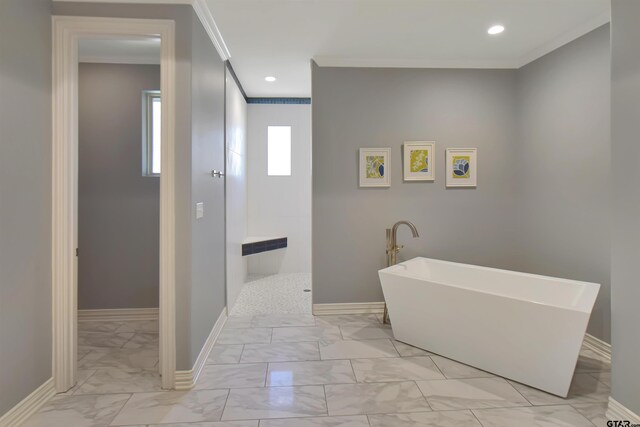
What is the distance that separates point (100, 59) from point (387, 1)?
274 centimetres

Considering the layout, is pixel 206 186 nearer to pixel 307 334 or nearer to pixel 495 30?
pixel 307 334

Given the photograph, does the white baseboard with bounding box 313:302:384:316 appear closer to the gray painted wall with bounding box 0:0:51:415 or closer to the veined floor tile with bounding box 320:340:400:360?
the veined floor tile with bounding box 320:340:400:360

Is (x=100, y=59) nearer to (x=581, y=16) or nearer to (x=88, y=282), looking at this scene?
(x=88, y=282)

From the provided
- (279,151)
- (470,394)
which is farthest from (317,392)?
(279,151)

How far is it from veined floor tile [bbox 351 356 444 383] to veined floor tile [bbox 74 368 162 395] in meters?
1.38

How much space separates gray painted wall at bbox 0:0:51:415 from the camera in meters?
1.79

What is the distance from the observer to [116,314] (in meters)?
3.43

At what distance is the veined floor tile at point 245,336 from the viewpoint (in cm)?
298

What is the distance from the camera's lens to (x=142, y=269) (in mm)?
3436

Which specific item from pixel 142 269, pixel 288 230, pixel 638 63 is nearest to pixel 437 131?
pixel 638 63

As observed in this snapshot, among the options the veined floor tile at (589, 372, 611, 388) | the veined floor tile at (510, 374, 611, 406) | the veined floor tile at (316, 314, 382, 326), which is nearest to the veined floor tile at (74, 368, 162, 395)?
the veined floor tile at (316, 314, 382, 326)

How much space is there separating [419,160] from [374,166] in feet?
1.58

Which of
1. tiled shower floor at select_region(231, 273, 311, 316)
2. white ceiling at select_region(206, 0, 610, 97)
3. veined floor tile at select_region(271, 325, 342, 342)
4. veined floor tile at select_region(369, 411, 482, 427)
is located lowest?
veined floor tile at select_region(369, 411, 482, 427)

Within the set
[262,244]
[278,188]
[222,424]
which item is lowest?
[222,424]
